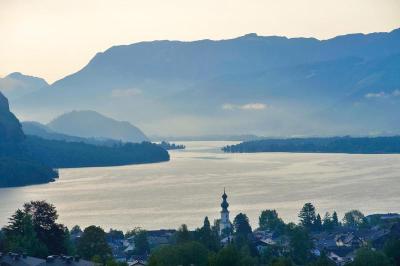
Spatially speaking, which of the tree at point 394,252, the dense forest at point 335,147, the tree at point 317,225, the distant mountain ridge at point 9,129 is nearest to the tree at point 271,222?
the tree at point 317,225

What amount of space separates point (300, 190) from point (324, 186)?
12.7ft

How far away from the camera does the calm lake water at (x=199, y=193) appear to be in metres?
59.4

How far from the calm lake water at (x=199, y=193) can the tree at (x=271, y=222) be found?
409cm

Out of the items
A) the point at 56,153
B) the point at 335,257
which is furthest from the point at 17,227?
the point at 56,153

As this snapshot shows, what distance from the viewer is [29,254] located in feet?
99.7

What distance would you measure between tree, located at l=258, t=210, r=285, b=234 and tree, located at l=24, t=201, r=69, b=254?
1443cm

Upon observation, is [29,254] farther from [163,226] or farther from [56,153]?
[56,153]

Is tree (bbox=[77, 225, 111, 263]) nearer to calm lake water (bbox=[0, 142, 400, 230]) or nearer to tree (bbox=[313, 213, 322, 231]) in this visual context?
tree (bbox=[313, 213, 322, 231])

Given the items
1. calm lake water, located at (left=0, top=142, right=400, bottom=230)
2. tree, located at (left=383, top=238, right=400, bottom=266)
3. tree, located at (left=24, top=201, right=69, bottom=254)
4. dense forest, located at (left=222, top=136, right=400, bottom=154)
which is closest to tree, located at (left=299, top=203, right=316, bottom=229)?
calm lake water, located at (left=0, top=142, right=400, bottom=230)

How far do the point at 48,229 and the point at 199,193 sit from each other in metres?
40.5

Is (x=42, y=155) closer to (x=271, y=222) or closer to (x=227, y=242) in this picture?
(x=271, y=222)

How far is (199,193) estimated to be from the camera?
73562 millimetres

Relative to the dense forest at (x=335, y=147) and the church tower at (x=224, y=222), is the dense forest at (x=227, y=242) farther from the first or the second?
the dense forest at (x=335, y=147)

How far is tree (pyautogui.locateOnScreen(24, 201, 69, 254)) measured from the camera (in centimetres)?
3284
